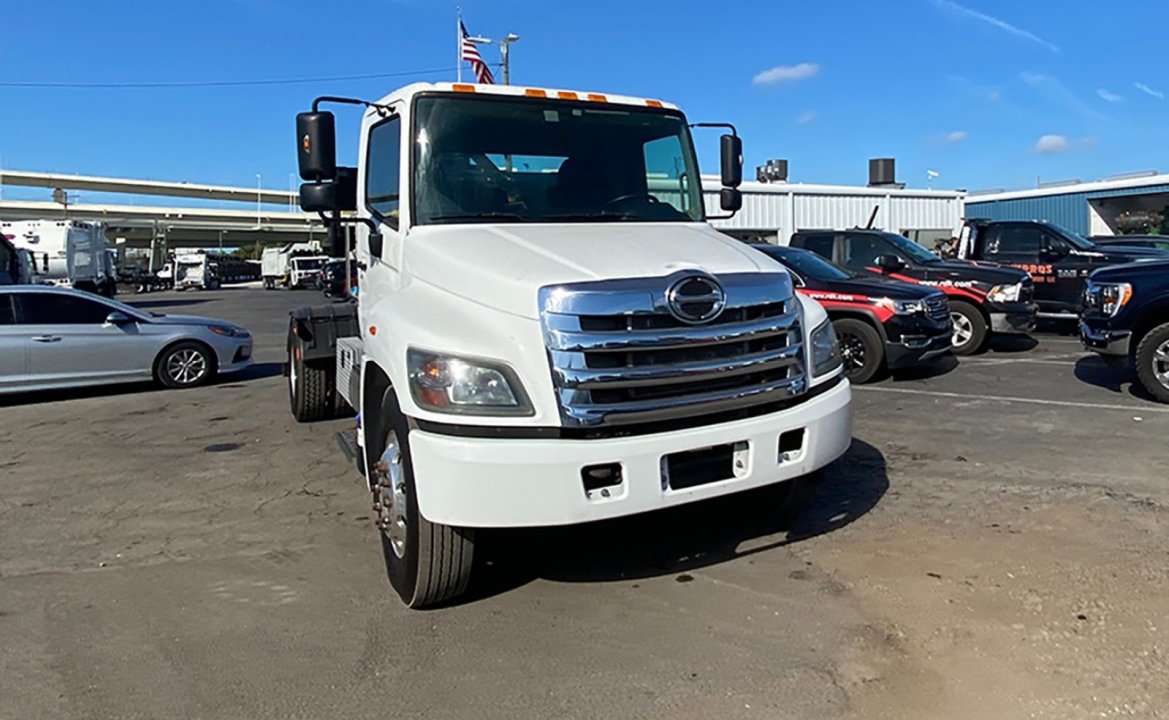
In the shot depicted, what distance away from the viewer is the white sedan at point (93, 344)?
1015 cm

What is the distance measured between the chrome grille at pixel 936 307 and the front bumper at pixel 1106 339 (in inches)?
60.0

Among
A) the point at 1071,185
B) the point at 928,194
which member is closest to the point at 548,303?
the point at 928,194

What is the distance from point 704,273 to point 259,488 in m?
3.79

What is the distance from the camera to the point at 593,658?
3.47m

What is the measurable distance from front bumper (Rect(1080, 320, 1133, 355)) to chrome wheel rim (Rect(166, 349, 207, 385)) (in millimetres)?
10123

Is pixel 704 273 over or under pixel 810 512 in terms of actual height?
over

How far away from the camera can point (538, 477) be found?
346cm

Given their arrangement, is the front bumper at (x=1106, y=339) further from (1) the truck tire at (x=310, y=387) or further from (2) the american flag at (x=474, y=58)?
(2) the american flag at (x=474, y=58)

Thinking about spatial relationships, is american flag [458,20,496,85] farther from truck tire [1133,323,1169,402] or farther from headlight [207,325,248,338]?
truck tire [1133,323,1169,402]

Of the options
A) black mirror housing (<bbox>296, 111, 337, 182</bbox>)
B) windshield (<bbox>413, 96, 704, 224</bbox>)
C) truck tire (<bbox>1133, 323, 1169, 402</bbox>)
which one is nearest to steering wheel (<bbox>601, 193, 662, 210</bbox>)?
windshield (<bbox>413, 96, 704, 224</bbox>)

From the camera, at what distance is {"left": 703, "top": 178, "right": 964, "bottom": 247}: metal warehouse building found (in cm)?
2533

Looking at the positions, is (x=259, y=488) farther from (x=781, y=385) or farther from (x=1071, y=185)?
(x=1071, y=185)

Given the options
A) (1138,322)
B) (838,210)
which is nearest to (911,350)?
(1138,322)

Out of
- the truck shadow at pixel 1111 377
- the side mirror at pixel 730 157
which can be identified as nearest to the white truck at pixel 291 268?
the truck shadow at pixel 1111 377
